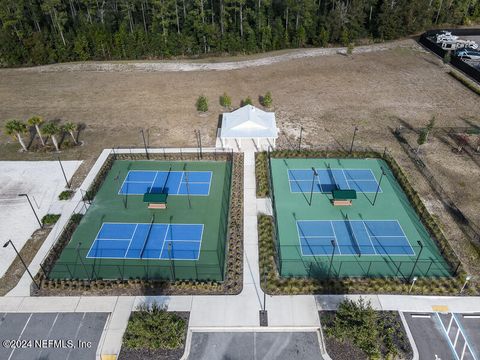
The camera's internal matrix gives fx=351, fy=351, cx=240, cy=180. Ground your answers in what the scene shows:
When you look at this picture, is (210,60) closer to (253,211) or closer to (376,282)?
(253,211)

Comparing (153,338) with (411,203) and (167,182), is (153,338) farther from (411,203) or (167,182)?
(411,203)

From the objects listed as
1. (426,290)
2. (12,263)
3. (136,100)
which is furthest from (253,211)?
(136,100)

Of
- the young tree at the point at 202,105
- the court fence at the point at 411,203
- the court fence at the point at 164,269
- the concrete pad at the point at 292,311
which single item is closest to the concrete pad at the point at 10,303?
the court fence at the point at 164,269

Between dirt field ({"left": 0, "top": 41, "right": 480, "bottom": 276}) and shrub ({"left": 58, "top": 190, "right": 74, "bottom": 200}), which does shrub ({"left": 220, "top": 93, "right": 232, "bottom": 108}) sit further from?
shrub ({"left": 58, "top": 190, "right": 74, "bottom": 200})

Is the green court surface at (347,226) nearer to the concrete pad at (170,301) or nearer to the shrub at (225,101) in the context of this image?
the concrete pad at (170,301)

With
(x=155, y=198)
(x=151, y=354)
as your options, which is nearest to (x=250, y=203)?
(x=155, y=198)

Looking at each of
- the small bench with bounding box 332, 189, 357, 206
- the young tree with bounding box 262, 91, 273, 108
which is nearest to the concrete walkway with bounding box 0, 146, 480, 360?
the small bench with bounding box 332, 189, 357, 206
